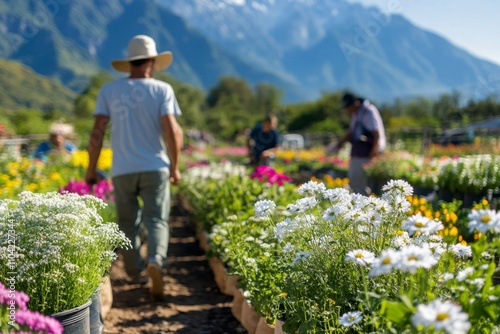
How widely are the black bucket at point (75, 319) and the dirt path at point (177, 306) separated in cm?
109

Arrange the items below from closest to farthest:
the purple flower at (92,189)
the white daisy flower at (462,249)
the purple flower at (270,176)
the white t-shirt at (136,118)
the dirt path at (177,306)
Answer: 1. the white daisy flower at (462,249)
2. the dirt path at (177,306)
3. the white t-shirt at (136,118)
4. the purple flower at (92,189)
5. the purple flower at (270,176)

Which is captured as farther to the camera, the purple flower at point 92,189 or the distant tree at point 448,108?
the distant tree at point 448,108

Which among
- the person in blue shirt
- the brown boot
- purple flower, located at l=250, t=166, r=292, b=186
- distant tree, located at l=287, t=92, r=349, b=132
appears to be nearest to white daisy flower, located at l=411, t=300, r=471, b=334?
the brown boot

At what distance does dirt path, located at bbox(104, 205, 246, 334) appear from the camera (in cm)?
345

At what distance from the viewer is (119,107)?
3.97 m

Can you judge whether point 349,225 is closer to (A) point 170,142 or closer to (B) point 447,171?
(A) point 170,142

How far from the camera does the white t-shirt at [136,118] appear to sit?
12.9ft

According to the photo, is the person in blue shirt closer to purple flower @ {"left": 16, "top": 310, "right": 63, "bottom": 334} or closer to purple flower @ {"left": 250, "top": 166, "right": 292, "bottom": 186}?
purple flower @ {"left": 250, "top": 166, "right": 292, "bottom": 186}

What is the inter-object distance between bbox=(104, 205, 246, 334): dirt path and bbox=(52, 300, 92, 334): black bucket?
109 cm

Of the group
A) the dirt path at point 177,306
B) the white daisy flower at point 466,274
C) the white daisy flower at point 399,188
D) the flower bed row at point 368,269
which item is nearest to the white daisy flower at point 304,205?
the flower bed row at point 368,269

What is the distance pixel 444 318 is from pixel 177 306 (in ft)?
9.96

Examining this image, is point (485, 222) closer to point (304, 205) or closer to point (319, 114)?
point (304, 205)

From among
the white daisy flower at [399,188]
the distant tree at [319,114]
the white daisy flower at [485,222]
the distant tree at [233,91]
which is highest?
the distant tree at [233,91]

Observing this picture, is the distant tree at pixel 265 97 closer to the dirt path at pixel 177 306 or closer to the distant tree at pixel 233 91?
the distant tree at pixel 233 91
